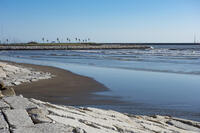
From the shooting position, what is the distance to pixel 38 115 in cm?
505

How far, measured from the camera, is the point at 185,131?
6.20m

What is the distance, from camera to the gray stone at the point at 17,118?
15.1 ft

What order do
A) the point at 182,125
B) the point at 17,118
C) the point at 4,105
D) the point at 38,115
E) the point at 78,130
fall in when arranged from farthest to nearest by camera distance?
the point at 182,125 < the point at 4,105 < the point at 38,115 < the point at 17,118 < the point at 78,130

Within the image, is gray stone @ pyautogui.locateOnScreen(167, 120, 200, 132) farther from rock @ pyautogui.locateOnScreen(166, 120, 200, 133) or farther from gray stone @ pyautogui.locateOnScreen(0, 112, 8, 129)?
gray stone @ pyautogui.locateOnScreen(0, 112, 8, 129)

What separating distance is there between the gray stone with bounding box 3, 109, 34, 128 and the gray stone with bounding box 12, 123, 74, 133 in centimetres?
17

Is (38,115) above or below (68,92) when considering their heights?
above

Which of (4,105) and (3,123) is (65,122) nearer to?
(3,123)

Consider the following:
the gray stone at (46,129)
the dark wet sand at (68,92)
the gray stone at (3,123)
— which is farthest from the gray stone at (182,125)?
the gray stone at (3,123)

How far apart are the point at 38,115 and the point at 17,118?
1.16ft

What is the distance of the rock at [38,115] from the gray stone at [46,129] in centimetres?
21

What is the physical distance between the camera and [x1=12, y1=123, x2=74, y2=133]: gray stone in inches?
170

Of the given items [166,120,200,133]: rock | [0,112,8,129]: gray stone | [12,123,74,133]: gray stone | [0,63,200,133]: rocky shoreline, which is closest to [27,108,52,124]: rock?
[0,63,200,133]: rocky shoreline

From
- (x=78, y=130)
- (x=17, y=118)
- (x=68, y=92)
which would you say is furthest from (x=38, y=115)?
(x=68, y=92)

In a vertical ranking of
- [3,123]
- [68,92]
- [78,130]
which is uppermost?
[3,123]
